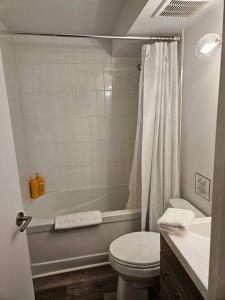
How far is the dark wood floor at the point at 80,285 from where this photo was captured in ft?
5.35

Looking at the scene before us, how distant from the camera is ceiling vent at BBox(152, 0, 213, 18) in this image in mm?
1159

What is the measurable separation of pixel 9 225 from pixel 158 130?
1264 millimetres

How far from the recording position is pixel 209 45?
116 centimetres

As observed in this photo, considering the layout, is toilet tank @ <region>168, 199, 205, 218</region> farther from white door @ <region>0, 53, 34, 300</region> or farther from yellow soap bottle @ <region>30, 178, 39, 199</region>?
yellow soap bottle @ <region>30, 178, 39, 199</region>

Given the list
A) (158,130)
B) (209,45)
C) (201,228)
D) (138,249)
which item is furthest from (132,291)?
(209,45)

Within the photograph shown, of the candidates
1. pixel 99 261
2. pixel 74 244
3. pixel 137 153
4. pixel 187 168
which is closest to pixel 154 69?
pixel 137 153

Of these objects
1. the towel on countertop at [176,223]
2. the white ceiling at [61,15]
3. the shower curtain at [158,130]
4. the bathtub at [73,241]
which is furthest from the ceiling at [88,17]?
the bathtub at [73,241]

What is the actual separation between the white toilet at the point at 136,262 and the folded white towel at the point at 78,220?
32 cm

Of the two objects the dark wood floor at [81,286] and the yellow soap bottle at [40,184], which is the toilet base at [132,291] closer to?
the dark wood floor at [81,286]

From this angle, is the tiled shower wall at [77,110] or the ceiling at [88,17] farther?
the tiled shower wall at [77,110]

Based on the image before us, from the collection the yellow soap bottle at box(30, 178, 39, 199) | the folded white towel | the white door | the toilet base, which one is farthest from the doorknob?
the yellow soap bottle at box(30, 178, 39, 199)

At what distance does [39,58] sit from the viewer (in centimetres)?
221

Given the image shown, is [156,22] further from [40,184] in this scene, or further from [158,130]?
[40,184]

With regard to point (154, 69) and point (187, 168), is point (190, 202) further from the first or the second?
point (154, 69)
